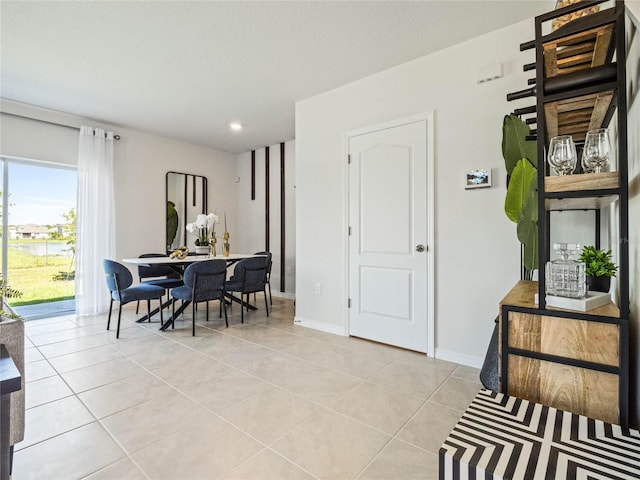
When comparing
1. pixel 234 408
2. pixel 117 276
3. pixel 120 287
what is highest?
pixel 117 276

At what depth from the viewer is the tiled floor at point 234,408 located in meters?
1.51

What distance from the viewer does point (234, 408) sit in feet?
6.57

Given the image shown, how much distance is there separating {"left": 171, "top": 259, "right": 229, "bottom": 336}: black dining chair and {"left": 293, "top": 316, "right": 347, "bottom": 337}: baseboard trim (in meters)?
1.04

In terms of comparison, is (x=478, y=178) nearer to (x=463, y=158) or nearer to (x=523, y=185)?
(x=463, y=158)

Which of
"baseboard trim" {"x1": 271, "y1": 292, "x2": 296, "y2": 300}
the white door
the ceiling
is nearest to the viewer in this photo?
the ceiling

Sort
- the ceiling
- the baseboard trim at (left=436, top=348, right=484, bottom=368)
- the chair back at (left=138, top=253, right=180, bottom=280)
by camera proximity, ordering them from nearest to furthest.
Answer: the ceiling < the baseboard trim at (left=436, top=348, right=484, bottom=368) < the chair back at (left=138, top=253, right=180, bottom=280)

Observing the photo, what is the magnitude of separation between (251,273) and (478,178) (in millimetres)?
2882

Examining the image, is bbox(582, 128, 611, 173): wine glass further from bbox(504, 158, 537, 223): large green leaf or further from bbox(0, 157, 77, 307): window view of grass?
bbox(0, 157, 77, 307): window view of grass

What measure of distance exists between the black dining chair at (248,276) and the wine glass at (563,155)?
341cm

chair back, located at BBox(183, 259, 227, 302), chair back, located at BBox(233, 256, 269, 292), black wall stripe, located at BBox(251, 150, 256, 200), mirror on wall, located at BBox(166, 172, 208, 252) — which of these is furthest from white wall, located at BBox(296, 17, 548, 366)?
mirror on wall, located at BBox(166, 172, 208, 252)

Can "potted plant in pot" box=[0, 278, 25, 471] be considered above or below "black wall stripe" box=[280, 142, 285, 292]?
below

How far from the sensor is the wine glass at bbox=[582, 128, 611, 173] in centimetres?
124

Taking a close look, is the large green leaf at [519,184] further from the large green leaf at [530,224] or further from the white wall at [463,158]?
the white wall at [463,158]

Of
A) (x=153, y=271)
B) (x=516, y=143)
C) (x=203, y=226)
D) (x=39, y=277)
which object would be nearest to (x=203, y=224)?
(x=203, y=226)
